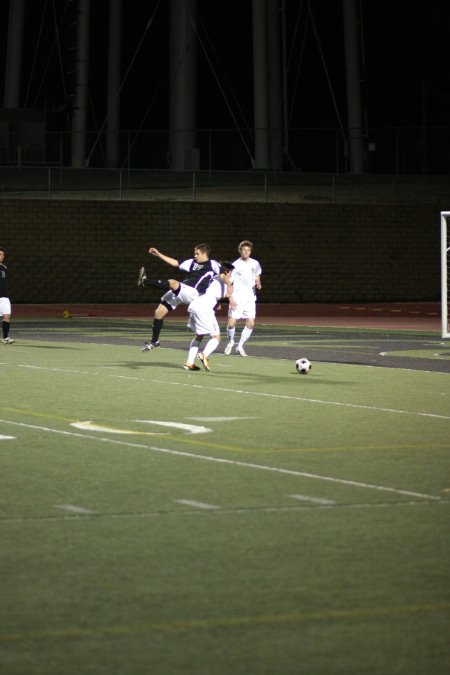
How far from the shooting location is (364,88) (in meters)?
53.0

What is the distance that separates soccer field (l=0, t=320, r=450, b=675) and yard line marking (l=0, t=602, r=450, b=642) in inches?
0.6

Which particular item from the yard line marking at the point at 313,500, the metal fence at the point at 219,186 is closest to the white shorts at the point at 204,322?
the yard line marking at the point at 313,500

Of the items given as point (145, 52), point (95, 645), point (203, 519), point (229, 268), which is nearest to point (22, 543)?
point (203, 519)

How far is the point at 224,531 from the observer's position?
884 cm

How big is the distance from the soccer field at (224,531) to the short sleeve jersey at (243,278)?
752 centimetres

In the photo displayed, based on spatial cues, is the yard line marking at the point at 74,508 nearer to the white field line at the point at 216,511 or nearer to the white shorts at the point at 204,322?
the white field line at the point at 216,511

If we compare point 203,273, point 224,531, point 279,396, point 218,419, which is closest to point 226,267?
point 203,273

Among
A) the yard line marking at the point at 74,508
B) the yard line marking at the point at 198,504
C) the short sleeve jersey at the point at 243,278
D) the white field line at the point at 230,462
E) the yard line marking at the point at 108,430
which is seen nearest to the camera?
the yard line marking at the point at 74,508

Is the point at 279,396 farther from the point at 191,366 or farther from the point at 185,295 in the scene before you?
the point at 185,295

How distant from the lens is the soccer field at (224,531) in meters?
6.14

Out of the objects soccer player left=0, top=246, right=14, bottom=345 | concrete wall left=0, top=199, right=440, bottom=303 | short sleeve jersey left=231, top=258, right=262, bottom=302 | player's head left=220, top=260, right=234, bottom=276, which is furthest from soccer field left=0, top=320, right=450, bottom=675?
concrete wall left=0, top=199, right=440, bottom=303

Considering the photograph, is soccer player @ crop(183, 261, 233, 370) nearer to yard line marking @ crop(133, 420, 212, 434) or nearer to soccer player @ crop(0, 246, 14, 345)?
yard line marking @ crop(133, 420, 212, 434)

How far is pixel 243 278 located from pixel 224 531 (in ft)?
58.3

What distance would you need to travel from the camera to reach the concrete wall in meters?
46.8
